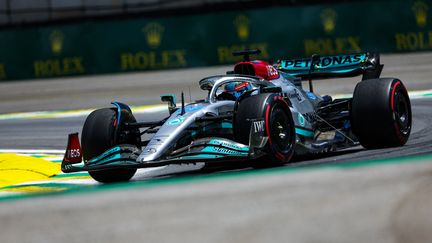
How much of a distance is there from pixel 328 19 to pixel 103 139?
12.5 metres

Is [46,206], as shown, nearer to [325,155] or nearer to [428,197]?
[428,197]

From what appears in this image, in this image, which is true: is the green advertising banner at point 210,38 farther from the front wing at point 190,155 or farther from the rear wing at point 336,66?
the front wing at point 190,155

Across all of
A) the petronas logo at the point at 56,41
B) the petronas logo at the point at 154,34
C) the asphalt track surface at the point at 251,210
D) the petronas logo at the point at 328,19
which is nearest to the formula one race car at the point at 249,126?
the asphalt track surface at the point at 251,210

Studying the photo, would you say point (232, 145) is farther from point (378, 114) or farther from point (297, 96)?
point (378, 114)

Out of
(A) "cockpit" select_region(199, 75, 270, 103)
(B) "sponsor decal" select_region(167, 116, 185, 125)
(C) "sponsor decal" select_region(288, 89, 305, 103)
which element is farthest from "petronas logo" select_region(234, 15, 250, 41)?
(B) "sponsor decal" select_region(167, 116, 185, 125)

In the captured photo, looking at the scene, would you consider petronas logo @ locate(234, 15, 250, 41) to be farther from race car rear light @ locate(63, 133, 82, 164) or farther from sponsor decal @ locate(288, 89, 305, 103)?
race car rear light @ locate(63, 133, 82, 164)

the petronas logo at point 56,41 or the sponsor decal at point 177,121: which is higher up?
the petronas logo at point 56,41

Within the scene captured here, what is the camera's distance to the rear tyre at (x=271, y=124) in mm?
7664

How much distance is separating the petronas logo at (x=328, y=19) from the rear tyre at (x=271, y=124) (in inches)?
475

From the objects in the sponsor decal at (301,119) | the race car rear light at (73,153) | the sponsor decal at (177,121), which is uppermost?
the sponsor decal at (177,121)

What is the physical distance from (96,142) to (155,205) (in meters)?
Answer: 4.27

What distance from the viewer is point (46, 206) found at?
4.06 m

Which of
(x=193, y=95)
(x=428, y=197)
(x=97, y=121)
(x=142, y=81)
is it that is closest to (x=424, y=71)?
(x=193, y=95)

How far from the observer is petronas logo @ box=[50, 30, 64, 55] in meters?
21.8
